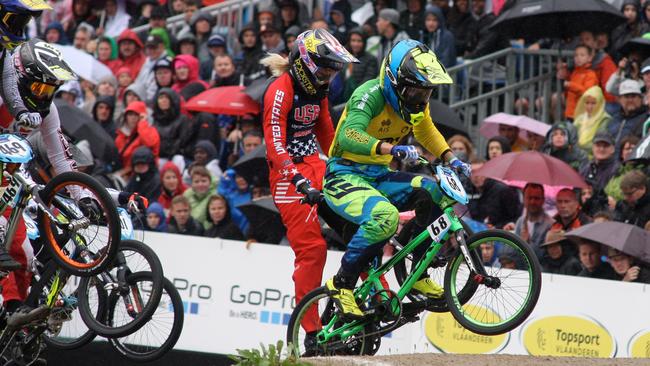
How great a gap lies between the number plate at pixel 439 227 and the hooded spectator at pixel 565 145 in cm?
476

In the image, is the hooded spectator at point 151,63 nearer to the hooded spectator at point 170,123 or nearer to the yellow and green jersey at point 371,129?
the hooded spectator at point 170,123

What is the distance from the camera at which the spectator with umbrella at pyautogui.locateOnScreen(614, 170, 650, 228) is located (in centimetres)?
1322

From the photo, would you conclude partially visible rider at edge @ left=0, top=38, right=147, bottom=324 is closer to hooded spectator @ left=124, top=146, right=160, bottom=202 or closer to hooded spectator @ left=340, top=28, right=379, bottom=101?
hooded spectator @ left=124, top=146, right=160, bottom=202

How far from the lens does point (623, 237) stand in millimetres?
12500

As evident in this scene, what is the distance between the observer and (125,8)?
2191 cm

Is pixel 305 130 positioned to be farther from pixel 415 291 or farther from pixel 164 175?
pixel 164 175

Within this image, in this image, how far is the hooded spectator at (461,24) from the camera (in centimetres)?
1770

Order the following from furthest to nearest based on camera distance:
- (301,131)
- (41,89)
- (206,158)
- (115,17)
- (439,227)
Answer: (115,17)
(206,158)
(301,131)
(41,89)
(439,227)

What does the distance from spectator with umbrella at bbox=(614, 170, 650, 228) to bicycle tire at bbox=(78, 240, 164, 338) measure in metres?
4.88

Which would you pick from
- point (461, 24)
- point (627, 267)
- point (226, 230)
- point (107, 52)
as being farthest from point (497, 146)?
point (107, 52)

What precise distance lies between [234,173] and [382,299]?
4983mm

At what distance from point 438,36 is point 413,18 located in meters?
0.62

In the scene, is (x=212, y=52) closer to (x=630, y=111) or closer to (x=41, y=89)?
(x=630, y=111)

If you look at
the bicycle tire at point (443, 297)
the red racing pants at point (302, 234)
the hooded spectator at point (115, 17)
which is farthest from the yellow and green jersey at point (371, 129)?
the hooded spectator at point (115, 17)
